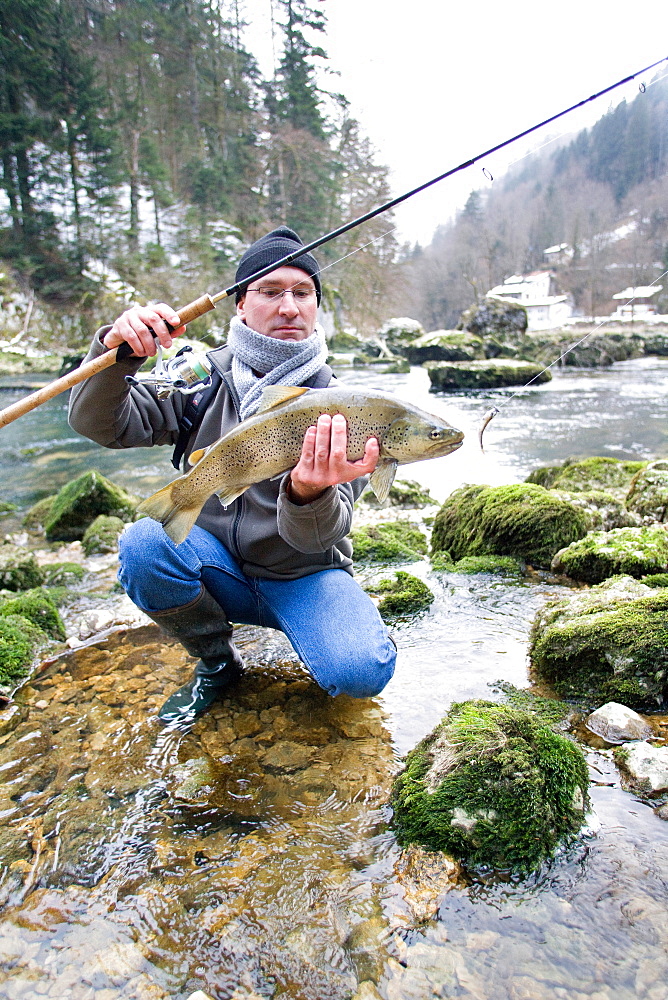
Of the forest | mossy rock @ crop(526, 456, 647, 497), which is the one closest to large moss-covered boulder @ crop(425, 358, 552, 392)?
the forest

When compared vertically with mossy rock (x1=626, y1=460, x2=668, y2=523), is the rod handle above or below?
above

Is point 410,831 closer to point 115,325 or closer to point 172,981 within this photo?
point 172,981

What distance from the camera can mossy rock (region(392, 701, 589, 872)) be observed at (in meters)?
2.05

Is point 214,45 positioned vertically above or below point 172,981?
above

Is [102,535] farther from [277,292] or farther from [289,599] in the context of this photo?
[277,292]

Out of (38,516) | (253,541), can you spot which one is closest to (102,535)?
(38,516)

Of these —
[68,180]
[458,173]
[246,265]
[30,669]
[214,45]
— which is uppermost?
[214,45]

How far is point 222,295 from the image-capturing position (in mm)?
2971

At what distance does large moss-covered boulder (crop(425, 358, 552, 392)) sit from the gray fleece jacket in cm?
2042

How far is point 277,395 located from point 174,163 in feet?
155

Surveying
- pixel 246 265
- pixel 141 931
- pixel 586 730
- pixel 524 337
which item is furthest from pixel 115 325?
pixel 524 337

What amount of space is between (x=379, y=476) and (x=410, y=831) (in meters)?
1.34

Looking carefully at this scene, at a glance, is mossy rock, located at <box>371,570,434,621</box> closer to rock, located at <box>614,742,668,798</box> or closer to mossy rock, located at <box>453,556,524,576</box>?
mossy rock, located at <box>453,556,524,576</box>

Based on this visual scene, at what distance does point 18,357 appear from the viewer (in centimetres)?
2781
